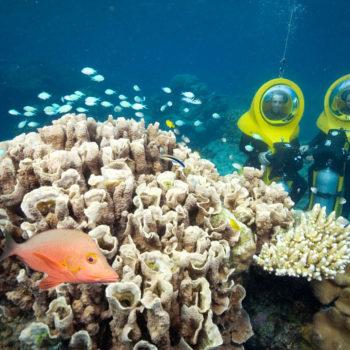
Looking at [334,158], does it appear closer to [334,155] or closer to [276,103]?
[334,155]

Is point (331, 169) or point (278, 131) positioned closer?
point (331, 169)

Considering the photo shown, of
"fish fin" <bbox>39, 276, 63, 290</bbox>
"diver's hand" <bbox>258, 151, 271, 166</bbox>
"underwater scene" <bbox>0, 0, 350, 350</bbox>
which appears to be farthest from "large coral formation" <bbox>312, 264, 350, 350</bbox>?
"diver's hand" <bbox>258, 151, 271, 166</bbox>

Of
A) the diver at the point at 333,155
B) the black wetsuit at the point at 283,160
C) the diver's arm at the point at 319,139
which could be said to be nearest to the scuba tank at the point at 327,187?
the diver at the point at 333,155

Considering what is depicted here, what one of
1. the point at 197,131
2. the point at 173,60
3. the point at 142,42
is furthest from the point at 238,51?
the point at 197,131

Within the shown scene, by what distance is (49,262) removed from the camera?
47.0 inches

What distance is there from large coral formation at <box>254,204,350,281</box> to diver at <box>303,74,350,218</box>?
168 inches

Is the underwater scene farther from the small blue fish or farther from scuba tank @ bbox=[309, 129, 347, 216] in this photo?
scuba tank @ bbox=[309, 129, 347, 216]

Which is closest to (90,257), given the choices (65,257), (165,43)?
(65,257)

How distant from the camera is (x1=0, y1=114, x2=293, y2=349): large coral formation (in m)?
1.51

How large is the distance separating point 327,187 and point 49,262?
7.42m

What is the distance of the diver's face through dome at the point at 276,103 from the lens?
672cm

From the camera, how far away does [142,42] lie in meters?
116

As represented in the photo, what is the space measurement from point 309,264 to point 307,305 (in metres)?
0.65

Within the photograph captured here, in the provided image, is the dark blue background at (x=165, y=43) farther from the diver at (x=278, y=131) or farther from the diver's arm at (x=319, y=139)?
the diver at (x=278, y=131)
